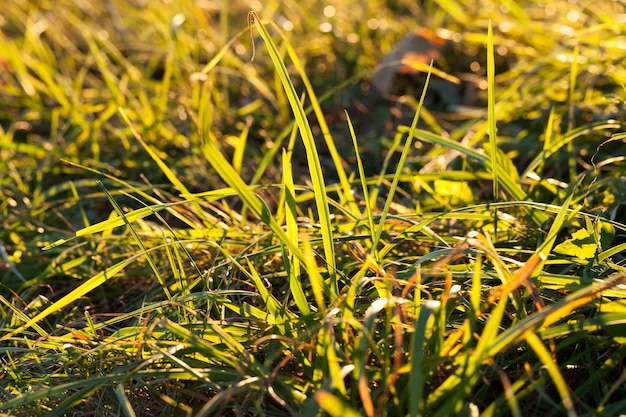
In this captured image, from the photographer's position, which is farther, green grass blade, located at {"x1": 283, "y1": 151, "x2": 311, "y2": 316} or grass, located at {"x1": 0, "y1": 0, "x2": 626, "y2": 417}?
green grass blade, located at {"x1": 283, "y1": 151, "x2": 311, "y2": 316}

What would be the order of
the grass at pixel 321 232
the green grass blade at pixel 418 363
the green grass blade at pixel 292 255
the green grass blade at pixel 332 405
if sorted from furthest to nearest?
the green grass blade at pixel 292 255 → the grass at pixel 321 232 → the green grass blade at pixel 418 363 → the green grass blade at pixel 332 405

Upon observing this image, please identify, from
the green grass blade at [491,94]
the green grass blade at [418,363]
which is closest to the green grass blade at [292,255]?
the green grass blade at [418,363]

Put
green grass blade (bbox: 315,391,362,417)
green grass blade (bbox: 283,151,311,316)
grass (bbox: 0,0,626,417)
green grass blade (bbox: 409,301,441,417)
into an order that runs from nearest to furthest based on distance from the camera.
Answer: green grass blade (bbox: 315,391,362,417)
green grass blade (bbox: 409,301,441,417)
grass (bbox: 0,0,626,417)
green grass blade (bbox: 283,151,311,316)

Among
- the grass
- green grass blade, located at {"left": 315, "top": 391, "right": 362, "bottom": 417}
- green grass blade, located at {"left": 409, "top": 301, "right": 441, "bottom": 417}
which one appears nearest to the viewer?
green grass blade, located at {"left": 315, "top": 391, "right": 362, "bottom": 417}

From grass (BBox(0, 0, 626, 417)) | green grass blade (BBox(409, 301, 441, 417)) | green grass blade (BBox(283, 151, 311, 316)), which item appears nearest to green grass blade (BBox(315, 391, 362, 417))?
grass (BBox(0, 0, 626, 417))

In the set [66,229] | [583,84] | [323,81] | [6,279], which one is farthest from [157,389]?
[323,81]

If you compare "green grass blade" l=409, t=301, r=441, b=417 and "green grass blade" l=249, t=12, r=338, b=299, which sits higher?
"green grass blade" l=249, t=12, r=338, b=299

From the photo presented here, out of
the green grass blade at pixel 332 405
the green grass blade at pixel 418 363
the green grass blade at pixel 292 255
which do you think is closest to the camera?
the green grass blade at pixel 332 405

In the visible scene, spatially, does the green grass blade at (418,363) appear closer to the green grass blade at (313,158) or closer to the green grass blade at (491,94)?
the green grass blade at (313,158)

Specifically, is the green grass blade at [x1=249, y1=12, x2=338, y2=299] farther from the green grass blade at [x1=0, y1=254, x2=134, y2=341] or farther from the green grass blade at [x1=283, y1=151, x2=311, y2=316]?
the green grass blade at [x1=0, y1=254, x2=134, y2=341]
